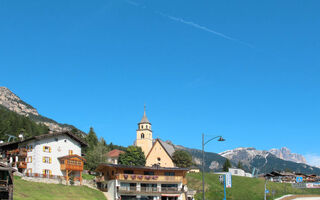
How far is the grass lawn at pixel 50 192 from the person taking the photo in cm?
4898

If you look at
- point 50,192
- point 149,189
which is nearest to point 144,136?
point 149,189

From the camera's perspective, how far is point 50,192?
54594 millimetres

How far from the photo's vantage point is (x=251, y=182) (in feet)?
293

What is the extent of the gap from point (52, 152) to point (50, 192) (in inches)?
598

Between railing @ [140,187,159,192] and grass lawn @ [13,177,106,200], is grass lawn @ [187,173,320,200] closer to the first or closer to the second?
railing @ [140,187,159,192]

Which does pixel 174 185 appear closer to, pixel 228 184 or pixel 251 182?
pixel 228 184

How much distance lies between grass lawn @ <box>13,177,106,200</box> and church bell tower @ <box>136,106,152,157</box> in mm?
60504

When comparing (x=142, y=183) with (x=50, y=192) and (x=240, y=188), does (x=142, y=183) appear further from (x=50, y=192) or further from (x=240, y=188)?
(x=240, y=188)

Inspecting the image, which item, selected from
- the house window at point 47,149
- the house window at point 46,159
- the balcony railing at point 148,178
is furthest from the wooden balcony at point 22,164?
the balcony railing at point 148,178

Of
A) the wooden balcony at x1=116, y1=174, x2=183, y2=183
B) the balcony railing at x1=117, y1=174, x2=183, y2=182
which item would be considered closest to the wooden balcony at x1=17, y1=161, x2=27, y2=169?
the wooden balcony at x1=116, y1=174, x2=183, y2=183

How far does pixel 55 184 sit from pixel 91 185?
9758mm

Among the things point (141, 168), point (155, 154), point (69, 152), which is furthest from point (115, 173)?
point (155, 154)

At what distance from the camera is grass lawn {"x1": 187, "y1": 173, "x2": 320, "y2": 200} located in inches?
2931

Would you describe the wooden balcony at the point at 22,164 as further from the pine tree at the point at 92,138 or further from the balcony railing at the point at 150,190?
the pine tree at the point at 92,138
